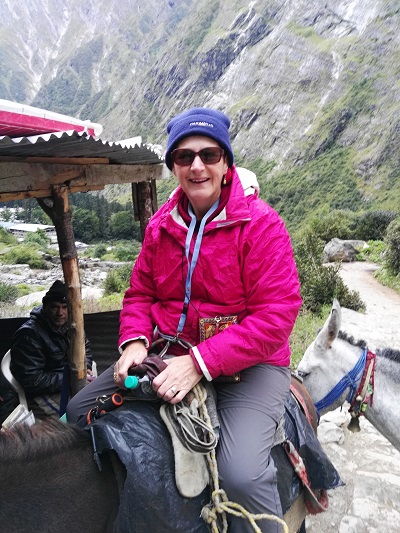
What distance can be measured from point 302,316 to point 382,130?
227 ft

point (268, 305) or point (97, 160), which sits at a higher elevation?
point (97, 160)

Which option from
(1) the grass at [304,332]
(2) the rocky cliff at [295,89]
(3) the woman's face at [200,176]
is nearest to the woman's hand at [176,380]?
(3) the woman's face at [200,176]

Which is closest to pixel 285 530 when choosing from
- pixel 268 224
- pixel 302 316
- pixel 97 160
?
pixel 268 224

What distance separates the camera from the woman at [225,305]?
1899 mm

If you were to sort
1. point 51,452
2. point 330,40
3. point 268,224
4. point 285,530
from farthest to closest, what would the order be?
point 330,40 < point 268,224 < point 285,530 < point 51,452

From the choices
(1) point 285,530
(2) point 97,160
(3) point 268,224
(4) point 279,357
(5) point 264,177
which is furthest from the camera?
(5) point 264,177

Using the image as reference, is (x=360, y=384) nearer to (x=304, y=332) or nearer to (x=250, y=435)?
(x=250, y=435)

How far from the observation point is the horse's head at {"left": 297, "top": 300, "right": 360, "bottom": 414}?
321 cm

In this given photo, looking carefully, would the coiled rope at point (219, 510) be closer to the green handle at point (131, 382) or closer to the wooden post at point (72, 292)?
the green handle at point (131, 382)

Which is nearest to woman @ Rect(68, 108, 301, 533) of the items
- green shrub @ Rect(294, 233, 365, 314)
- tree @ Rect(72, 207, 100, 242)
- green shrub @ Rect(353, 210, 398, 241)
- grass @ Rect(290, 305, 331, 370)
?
grass @ Rect(290, 305, 331, 370)

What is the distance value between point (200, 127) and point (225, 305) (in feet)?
2.78

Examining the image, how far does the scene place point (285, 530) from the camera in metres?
1.80

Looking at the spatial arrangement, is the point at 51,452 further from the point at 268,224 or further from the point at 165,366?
the point at 268,224

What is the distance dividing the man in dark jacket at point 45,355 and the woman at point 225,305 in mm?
1960
